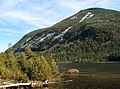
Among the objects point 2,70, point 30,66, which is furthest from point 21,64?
point 2,70

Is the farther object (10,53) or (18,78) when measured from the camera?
(10,53)

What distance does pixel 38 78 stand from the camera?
111m

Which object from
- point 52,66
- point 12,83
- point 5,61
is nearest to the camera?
point 12,83

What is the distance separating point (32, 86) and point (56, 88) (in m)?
8.52

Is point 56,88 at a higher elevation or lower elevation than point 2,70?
lower

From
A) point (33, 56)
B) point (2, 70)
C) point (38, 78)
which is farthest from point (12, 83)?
point (33, 56)

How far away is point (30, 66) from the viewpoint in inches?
4427

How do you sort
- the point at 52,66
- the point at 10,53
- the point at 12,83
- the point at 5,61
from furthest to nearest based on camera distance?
the point at 52,66
the point at 10,53
the point at 5,61
the point at 12,83

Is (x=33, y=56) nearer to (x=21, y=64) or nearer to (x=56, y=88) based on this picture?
(x=21, y=64)

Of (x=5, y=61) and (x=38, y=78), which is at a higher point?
(x=5, y=61)

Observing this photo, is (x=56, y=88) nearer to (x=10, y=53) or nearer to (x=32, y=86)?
(x=32, y=86)

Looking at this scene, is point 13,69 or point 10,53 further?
point 10,53

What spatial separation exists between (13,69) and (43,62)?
1340 centimetres

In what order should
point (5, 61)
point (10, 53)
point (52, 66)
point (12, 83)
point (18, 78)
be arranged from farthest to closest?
point (52, 66)
point (10, 53)
point (5, 61)
point (18, 78)
point (12, 83)
